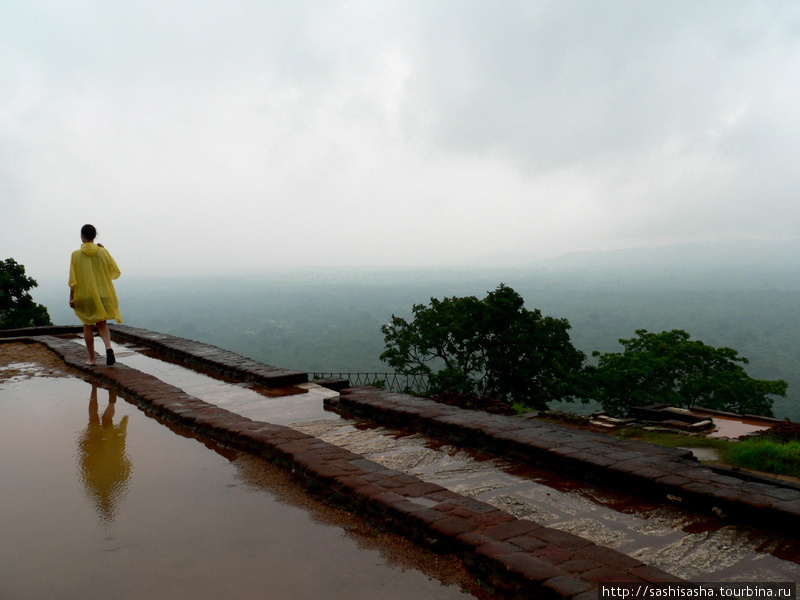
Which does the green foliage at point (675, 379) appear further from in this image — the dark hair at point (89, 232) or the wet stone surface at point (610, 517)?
the wet stone surface at point (610, 517)

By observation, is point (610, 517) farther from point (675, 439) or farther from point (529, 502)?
Result: point (675, 439)

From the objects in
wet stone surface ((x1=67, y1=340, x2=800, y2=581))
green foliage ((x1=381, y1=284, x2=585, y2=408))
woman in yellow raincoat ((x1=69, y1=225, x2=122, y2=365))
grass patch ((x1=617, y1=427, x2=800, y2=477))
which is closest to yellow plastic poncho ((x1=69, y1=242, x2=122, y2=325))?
woman in yellow raincoat ((x1=69, y1=225, x2=122, y2=365))

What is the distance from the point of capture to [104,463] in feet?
12.5

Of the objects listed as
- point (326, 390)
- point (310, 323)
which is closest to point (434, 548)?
point (326, 390)

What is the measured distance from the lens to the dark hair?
7.06 m

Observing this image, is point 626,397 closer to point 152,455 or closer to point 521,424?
point 521,424

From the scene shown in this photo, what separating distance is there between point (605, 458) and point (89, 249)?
6.84 metres

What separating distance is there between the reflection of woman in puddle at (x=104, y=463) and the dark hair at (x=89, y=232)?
9.32ft

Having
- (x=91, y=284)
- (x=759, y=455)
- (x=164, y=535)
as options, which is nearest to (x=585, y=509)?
(x=164, y=535)

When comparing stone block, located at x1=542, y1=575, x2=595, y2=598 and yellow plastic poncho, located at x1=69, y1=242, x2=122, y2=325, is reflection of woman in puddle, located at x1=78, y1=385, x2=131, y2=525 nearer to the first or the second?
stone block, located at x1=542, y1=575, x2=595, y2=598

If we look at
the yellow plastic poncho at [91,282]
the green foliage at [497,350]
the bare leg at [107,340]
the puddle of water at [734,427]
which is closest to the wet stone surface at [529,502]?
the bare leg at [107,340]

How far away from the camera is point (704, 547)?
2.58m

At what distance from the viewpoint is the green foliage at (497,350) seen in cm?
2561

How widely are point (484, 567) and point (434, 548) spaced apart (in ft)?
1.02
